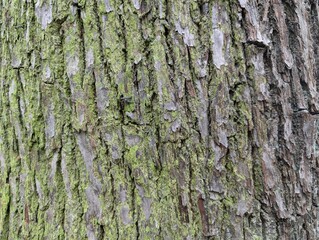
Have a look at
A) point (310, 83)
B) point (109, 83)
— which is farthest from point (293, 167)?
point (109, 83)

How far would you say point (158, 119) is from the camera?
1104mm

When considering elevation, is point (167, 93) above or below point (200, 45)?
below

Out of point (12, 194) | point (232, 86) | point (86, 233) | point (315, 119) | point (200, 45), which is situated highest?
point (200, 45)

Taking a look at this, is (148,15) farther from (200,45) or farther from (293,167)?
(293,167)

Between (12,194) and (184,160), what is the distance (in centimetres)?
57

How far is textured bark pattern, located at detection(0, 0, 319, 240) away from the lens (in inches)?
43.4

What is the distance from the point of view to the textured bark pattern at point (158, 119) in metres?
1.10

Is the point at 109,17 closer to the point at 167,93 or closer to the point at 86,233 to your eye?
the point at 167,93

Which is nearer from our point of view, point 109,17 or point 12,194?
point 109,17

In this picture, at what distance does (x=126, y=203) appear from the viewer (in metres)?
1.11

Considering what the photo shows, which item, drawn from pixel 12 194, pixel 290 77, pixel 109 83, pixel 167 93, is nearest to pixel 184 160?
pixel 167 93

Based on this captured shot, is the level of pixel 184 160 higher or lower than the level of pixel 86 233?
higher

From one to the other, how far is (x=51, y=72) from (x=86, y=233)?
19.2 inches

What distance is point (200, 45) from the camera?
112cm
